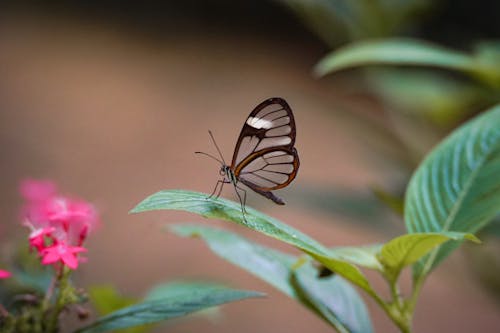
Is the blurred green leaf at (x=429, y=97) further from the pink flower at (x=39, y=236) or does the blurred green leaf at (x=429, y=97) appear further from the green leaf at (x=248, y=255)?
the pink flower at (x=39, y=236)

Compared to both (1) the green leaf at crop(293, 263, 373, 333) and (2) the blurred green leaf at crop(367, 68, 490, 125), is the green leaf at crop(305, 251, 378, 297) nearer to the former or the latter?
(1) the green leaf at crop(293, 263, 373, 333)

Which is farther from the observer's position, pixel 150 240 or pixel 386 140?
pixel 150 240

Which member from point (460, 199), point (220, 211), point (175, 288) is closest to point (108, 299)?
point (175, 288)

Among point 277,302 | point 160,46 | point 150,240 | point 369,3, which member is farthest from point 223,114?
point 369,3

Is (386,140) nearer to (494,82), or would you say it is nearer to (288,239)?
(494,82)

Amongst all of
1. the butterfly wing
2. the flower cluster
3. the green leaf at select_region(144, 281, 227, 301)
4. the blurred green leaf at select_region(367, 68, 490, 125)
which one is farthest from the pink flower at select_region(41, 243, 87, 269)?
the blurred green leaf at select_region(367, 68, 490, 125)

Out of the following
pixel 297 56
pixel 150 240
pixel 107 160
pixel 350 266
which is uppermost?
pixel 297 56
